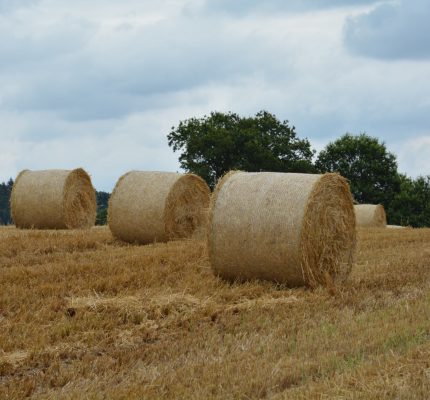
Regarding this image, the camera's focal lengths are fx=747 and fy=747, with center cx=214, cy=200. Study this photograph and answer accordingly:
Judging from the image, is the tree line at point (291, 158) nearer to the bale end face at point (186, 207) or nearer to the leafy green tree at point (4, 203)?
the leafy green tree at point (4, 203)

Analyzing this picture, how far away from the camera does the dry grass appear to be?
19.2ft

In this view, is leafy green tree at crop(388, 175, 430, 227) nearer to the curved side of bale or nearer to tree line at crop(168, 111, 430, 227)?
tree line at crop(168, 111, 430, 227)

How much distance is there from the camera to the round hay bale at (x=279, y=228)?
34.9 feet

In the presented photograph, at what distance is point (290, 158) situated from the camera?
147 feet

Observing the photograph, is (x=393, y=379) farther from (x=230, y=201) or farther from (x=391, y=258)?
(x=391, y=258)

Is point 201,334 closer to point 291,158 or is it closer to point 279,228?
point 279,228

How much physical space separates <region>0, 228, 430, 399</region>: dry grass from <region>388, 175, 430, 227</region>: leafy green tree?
102 ft

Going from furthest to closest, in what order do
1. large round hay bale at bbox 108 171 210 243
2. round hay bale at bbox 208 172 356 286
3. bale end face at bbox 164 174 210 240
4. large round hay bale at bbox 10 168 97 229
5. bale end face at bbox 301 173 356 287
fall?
large round hay bale at bbox 10 168 97 229 → bale end face at bbox 164 174 210 240 → large round hay bale at bbox 108 171 210 243 → bale end face at bbox 301 173 356 287 → round hay bale at bbox 208 172 356 286

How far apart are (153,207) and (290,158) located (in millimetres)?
28734

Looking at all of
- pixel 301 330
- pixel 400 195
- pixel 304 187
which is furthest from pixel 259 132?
pixel 301 330

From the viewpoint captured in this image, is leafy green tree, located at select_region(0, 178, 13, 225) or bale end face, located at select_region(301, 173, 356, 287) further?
leafy green tree, located at select_region(0, 178, 13, 225)

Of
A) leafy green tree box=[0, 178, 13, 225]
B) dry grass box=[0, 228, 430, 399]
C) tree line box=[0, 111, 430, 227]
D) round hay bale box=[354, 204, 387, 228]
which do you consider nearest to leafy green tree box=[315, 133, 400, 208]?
tree line box=[0, 111, 430, 227]

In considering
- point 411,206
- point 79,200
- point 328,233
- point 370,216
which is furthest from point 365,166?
point 328,233

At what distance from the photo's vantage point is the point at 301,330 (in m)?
7.70
